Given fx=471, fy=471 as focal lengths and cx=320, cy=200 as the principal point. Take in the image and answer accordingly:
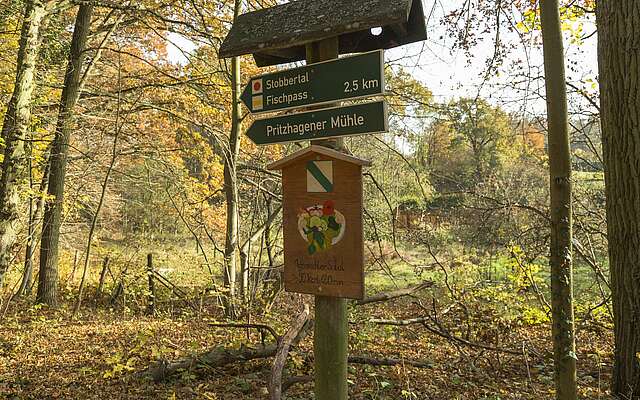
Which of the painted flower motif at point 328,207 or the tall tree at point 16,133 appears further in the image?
the tall tree at point 16,133

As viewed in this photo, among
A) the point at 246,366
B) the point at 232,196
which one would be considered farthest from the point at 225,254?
the point at 246,366

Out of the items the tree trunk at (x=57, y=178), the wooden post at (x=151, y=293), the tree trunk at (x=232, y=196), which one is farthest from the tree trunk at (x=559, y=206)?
the tree trunk at (x=57, y=178)

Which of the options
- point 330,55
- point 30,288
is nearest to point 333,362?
point 330,55

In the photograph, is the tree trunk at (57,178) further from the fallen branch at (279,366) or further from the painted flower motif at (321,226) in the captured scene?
the painted flower motif at (321,226)

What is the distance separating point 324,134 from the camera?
2.97 m

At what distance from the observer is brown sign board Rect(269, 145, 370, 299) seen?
112 inches

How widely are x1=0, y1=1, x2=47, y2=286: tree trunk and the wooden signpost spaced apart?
188 inches

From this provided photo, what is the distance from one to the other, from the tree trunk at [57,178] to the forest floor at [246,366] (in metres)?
2.16

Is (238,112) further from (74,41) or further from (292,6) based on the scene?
(292,6)

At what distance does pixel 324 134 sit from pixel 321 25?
68cm

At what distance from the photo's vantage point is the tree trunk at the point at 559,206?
3621 mm

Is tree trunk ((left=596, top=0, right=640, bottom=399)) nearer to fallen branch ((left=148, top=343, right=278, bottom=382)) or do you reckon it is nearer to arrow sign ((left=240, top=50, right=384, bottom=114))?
arrow sign ((left=240, top=50, right=384, bottom=114))

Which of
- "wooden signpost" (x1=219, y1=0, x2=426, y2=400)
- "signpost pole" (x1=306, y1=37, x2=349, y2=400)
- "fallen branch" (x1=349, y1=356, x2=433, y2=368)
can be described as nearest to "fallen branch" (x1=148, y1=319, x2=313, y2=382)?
"fallen branch" (x1=349, y1=356, x2=433, y2=368)

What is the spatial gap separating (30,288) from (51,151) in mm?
3741
